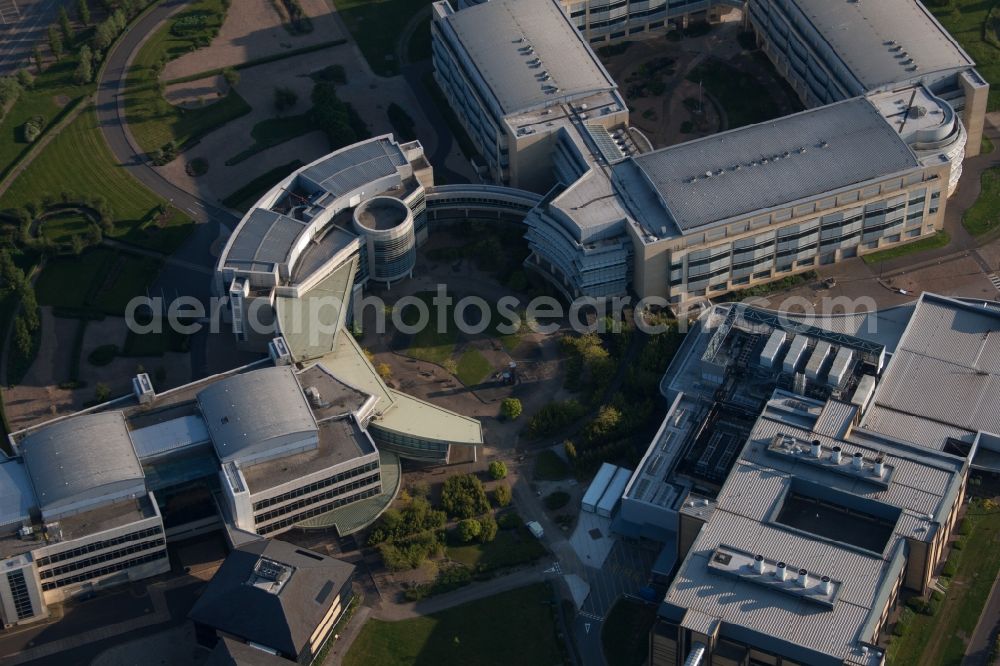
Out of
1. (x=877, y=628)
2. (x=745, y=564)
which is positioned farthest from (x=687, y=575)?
(x=877, y=628)

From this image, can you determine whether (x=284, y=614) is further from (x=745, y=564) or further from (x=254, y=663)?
(x=745, y=564)

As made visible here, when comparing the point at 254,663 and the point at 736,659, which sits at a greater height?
the point at 736,659

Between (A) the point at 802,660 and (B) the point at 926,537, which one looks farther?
(B) the point at 926,537

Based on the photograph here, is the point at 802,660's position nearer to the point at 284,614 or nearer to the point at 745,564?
the point at 745,564

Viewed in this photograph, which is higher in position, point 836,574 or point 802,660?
point 836,574

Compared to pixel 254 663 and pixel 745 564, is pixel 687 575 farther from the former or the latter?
pixel 254 663

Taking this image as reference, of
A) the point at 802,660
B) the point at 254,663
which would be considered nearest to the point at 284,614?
the point at 254,663

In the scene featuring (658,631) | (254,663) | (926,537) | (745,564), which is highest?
(926,537)

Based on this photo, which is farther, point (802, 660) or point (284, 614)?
point (284, 614)
